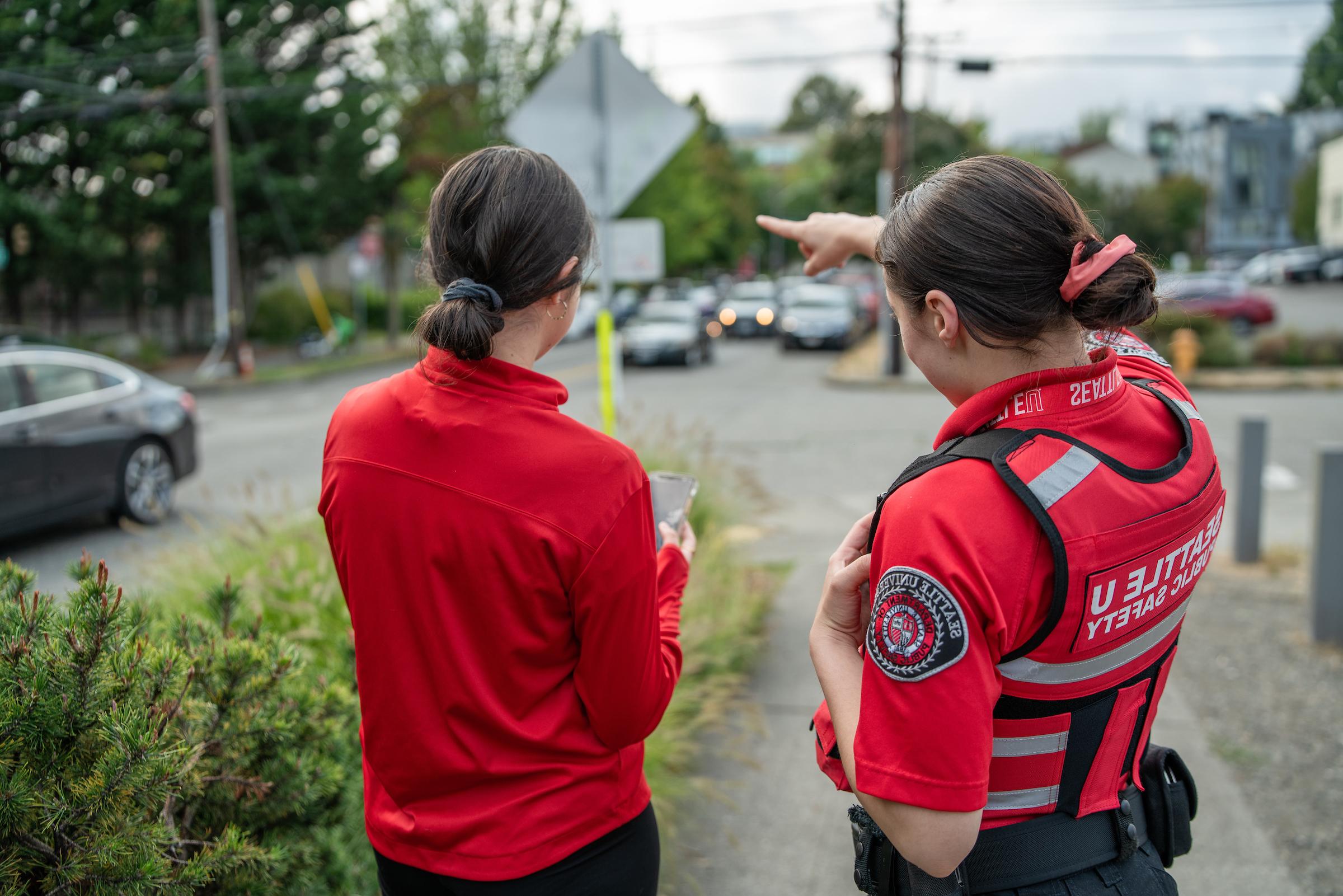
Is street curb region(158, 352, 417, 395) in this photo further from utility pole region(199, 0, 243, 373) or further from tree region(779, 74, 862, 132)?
tree region(779, 74, 862, 132)

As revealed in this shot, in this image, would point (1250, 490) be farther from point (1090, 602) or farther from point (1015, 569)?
point (1015, 569)

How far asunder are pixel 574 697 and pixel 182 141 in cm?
2611

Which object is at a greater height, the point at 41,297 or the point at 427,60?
the point at 427,60

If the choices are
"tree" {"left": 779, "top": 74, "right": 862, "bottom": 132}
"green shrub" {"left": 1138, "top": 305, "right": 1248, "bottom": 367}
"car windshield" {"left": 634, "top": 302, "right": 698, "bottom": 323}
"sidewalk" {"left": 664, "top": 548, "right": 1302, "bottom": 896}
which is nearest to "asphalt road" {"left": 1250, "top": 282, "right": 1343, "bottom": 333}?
"green shrub" {"left": 1138, "top": 305, "right": 1248, "bottom": 367}

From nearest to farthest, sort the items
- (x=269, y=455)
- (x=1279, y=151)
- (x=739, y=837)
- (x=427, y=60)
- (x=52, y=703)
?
→ (x=52, y=703) → (x=739, y=837) → (x=269, y=455) → (x=427, y=60) → (x=1279, y=151)

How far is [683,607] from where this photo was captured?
13.9 feet

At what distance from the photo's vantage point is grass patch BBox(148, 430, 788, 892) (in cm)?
329

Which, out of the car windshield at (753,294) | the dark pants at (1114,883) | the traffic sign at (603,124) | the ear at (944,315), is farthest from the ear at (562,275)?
the car windshield at (753,294)

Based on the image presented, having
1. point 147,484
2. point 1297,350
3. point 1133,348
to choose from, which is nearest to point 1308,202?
point 1297,350

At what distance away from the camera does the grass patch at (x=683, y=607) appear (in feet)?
10.8

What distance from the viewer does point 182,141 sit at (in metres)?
24.1

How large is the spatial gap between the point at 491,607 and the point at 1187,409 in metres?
A: 1.09

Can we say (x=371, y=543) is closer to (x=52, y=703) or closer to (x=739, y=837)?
(x=52, y=703)

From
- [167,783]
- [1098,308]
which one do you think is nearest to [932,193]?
[1098,308]
